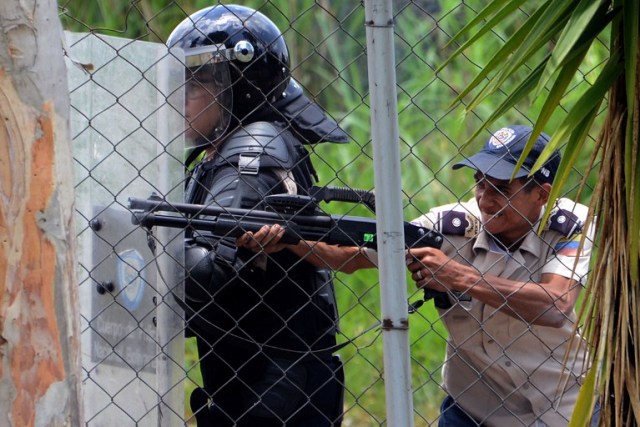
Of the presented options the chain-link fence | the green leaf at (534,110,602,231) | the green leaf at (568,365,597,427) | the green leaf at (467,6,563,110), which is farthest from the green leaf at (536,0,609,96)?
the green leaf at (568,365,597,427)

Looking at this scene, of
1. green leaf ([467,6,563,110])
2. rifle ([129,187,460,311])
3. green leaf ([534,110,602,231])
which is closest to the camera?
green leaf ([467,6,563,110])

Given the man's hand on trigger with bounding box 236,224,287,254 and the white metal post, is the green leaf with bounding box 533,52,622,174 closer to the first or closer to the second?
the white metal post

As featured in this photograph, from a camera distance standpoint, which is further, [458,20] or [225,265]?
[458,20]

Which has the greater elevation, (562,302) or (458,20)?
(458,20)

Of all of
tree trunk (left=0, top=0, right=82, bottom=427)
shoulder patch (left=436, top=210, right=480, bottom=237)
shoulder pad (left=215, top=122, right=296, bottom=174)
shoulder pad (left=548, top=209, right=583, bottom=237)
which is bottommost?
tree trunk (left=0, top=0, right=82, bottom=427)

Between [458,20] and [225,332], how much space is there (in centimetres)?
459

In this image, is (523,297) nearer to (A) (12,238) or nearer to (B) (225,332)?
(B) (225,332)

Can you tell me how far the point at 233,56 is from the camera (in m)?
3.06

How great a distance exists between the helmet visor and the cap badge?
0.79 meters

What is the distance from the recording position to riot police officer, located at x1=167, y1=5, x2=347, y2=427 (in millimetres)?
2854

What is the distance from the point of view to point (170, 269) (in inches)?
106

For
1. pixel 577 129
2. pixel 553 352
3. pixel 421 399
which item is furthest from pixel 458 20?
pixel 577 129

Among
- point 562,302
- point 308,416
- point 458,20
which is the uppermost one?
point 458,20

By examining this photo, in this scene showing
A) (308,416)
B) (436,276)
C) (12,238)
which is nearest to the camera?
(12,238)
